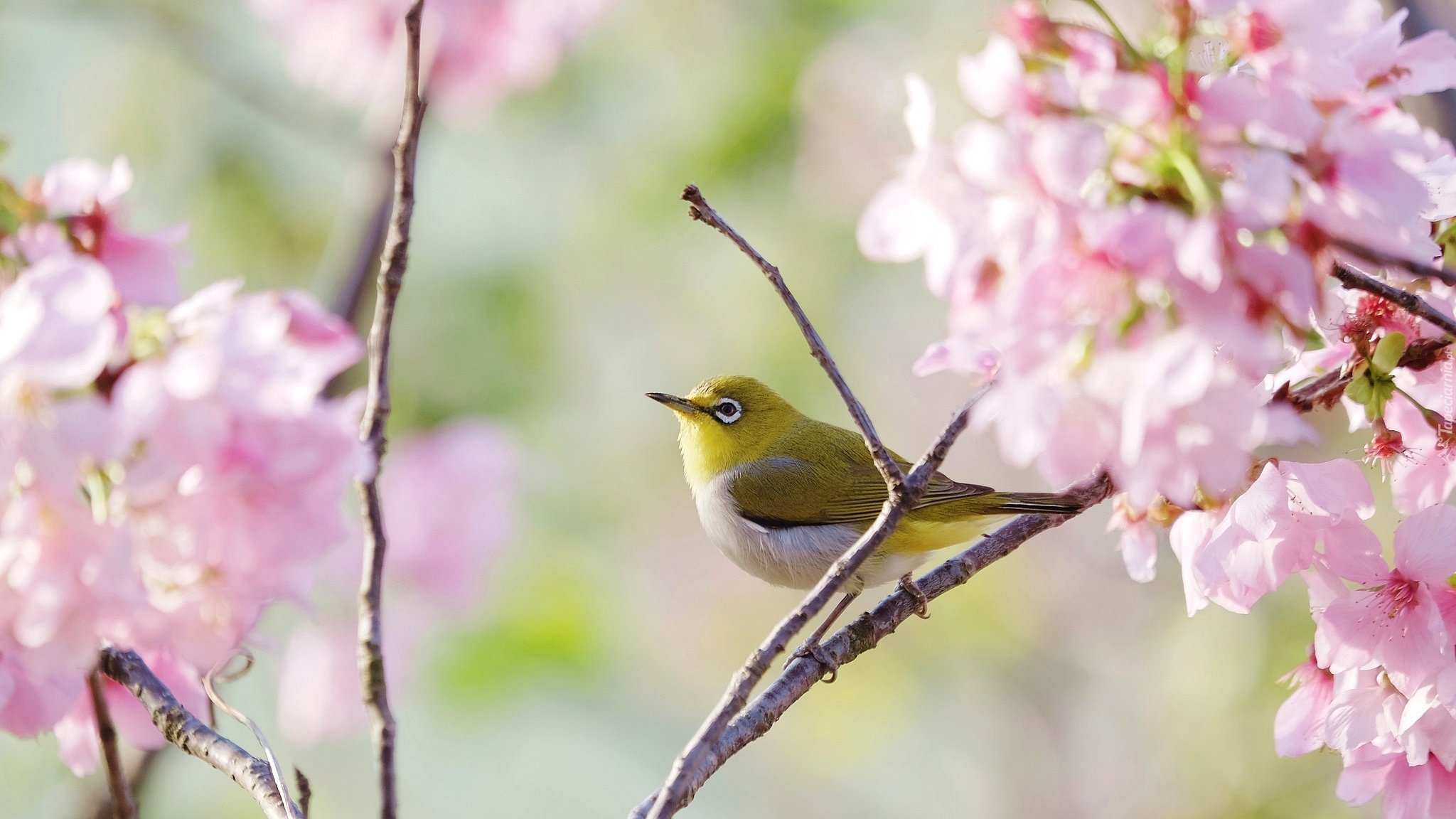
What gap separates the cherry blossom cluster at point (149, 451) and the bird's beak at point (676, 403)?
243cm

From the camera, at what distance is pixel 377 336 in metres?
1.38

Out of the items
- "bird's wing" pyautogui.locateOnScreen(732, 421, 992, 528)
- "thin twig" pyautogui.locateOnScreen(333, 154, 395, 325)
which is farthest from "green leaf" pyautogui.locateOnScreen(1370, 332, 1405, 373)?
"thin twig" pyautogui.locateOnScreen(333, 154, 395, 325)

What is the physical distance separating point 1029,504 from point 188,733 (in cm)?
184

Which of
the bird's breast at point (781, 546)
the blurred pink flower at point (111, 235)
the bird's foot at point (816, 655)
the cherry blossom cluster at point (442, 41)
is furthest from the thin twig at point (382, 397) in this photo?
the cherry blossom cluster at point (442, 41)

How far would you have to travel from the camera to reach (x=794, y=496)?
11.9ft

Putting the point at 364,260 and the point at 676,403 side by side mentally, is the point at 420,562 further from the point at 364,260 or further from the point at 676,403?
the point at 364,260

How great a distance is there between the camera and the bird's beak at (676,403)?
378 centimetres

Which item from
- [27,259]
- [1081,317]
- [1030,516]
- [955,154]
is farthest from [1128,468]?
[1030,516]

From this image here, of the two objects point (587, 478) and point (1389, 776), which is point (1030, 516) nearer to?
point (1389, 776)

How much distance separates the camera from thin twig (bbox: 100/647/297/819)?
63.8 inches

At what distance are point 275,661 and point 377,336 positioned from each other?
303 centimetres

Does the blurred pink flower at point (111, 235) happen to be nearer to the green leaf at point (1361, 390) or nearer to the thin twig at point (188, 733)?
the thin twig at point (188, 733)

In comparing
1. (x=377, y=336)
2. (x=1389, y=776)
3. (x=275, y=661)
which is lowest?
(x=1389, y=776)

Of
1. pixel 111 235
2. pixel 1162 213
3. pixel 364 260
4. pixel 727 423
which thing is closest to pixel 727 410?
pixel 727 423
